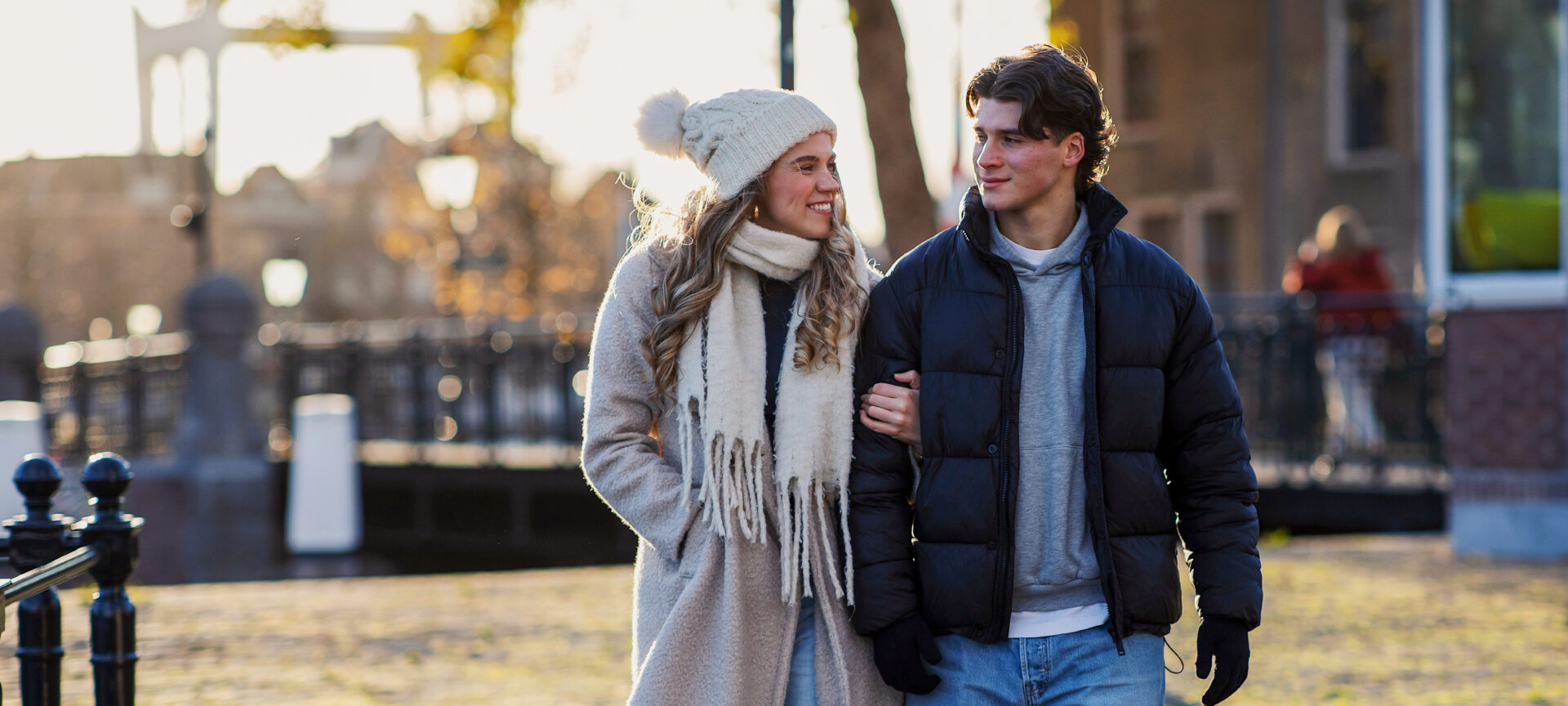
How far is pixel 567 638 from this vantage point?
7.40 m

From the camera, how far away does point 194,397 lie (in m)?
14.0

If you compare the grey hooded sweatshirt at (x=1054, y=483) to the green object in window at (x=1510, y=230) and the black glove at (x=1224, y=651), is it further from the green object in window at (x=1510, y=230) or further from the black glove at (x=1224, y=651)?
the green object in window at (x=1510, y=230)

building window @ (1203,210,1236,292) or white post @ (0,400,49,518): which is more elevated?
building window @ (1203,210,1236,292)

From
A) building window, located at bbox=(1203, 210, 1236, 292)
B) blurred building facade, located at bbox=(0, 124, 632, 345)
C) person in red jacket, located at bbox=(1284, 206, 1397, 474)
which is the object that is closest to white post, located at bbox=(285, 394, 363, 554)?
blurred building facade, located at bbox=(0, 124, 632, 345)

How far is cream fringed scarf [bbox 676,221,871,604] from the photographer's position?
3.06 meters

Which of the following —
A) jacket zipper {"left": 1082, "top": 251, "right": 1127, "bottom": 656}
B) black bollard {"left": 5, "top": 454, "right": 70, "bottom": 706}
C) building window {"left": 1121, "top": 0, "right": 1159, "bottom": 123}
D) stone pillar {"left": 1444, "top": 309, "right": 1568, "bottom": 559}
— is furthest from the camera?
building window {"left": 1121, "top": 0, "right": 1159, "bottom": 123}

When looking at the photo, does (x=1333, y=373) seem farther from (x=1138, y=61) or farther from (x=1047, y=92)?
(x=1138, y=61)

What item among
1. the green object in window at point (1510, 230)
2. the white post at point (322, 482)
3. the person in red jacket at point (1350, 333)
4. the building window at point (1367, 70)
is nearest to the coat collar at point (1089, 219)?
the green object in window at point (1510, 230)

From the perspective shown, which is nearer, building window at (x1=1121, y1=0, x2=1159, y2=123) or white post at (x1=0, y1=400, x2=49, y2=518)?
white post at (x1=0, y1=400, x2=49, y2=518)

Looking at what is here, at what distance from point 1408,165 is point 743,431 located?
1739cm

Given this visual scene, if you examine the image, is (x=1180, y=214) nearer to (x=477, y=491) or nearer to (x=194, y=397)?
(x=477, y=491)

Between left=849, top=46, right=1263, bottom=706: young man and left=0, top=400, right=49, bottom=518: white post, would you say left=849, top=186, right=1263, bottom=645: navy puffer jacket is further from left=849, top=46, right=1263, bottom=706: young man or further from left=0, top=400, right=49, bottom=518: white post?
left=0, top=400, right=49, bottom=518: white post

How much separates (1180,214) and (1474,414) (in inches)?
460

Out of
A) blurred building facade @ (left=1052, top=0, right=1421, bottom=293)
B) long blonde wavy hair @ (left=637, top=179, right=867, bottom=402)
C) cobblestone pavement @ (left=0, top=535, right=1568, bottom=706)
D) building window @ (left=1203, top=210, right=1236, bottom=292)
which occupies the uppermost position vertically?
blurred building facade @ (left=1052, top=0, right=1421, bottom=293)
